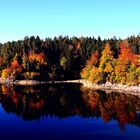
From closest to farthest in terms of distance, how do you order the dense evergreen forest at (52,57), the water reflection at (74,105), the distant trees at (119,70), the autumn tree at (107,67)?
the water reflection at (74,105) → the distant trees at (119,70) → the autumn tree at (107,67) → the dense evergreen forest at (52,57)

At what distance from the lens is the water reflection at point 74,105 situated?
7344 cm

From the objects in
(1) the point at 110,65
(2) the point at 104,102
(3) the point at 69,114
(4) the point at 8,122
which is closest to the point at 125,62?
(1) the point at 110,65

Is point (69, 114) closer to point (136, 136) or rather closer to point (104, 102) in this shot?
point (104, 102)

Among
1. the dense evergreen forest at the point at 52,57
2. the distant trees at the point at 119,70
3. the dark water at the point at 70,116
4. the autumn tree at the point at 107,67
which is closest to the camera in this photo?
the dark water at the point at 70,116

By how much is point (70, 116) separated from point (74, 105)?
13.3 metres

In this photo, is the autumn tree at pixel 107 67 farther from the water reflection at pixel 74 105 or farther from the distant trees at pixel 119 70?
the water reflection at pixel 74 105

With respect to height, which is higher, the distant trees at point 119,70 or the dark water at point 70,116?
the distant trees at point 119,70

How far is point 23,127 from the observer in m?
63.8

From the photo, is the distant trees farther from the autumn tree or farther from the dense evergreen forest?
the dense evergreen forest

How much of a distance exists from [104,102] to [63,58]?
258 ft

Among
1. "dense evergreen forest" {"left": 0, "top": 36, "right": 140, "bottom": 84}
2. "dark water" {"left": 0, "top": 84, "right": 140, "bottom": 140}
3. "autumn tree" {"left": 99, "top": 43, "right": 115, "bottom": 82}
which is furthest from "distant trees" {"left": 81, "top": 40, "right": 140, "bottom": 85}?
"dark water" {"left": 0, "top": 84, "right": 140, "bottom": 140}

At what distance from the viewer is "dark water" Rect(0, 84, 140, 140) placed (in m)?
57.5

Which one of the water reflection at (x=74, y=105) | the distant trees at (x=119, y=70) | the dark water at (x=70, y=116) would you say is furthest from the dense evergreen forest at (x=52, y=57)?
the dark water at (x=70, y=116)

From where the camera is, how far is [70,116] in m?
73.8
